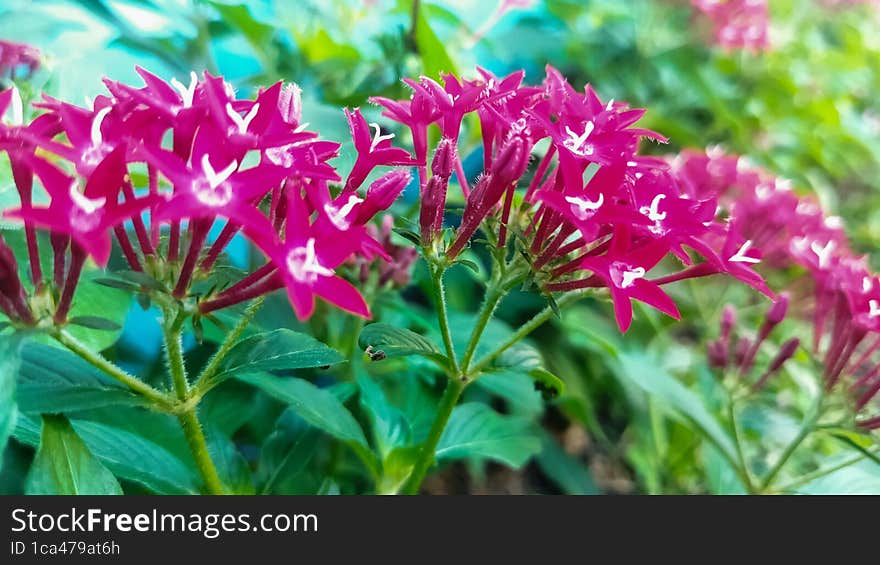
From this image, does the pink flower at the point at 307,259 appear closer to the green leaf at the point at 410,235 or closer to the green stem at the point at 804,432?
the green leaf at the point at 410,235

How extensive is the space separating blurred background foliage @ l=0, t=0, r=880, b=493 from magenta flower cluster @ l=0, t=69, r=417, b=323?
25cm

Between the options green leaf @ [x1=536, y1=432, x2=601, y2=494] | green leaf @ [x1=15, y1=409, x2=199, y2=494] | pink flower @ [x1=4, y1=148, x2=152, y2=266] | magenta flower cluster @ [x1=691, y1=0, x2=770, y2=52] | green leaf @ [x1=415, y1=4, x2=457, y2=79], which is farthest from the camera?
magenta flower cluster @ [x1=691, y1=0, x2=770, y2=52]

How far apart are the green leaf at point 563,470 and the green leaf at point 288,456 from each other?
631mm

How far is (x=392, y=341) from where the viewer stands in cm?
67

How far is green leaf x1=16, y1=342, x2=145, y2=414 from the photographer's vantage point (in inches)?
23.4

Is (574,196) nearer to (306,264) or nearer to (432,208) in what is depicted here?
(432,208)

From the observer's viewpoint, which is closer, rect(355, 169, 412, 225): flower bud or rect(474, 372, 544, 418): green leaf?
rect(355, 169, 412, 225): flower bud

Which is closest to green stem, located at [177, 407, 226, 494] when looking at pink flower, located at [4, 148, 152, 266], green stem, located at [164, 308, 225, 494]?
green stem, located at [164, 308, 225, 494]

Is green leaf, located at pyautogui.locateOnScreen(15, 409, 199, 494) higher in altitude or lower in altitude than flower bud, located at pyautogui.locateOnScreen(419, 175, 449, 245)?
lower

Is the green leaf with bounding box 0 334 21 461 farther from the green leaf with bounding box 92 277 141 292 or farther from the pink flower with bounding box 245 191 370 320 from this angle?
the pink flower with bounding box 245 191 370 320

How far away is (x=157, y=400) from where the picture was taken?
0.62m

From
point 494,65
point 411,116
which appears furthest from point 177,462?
point 494,65

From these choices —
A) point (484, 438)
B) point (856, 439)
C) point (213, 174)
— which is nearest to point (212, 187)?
point (213, 174)

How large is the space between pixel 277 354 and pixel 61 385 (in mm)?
179
